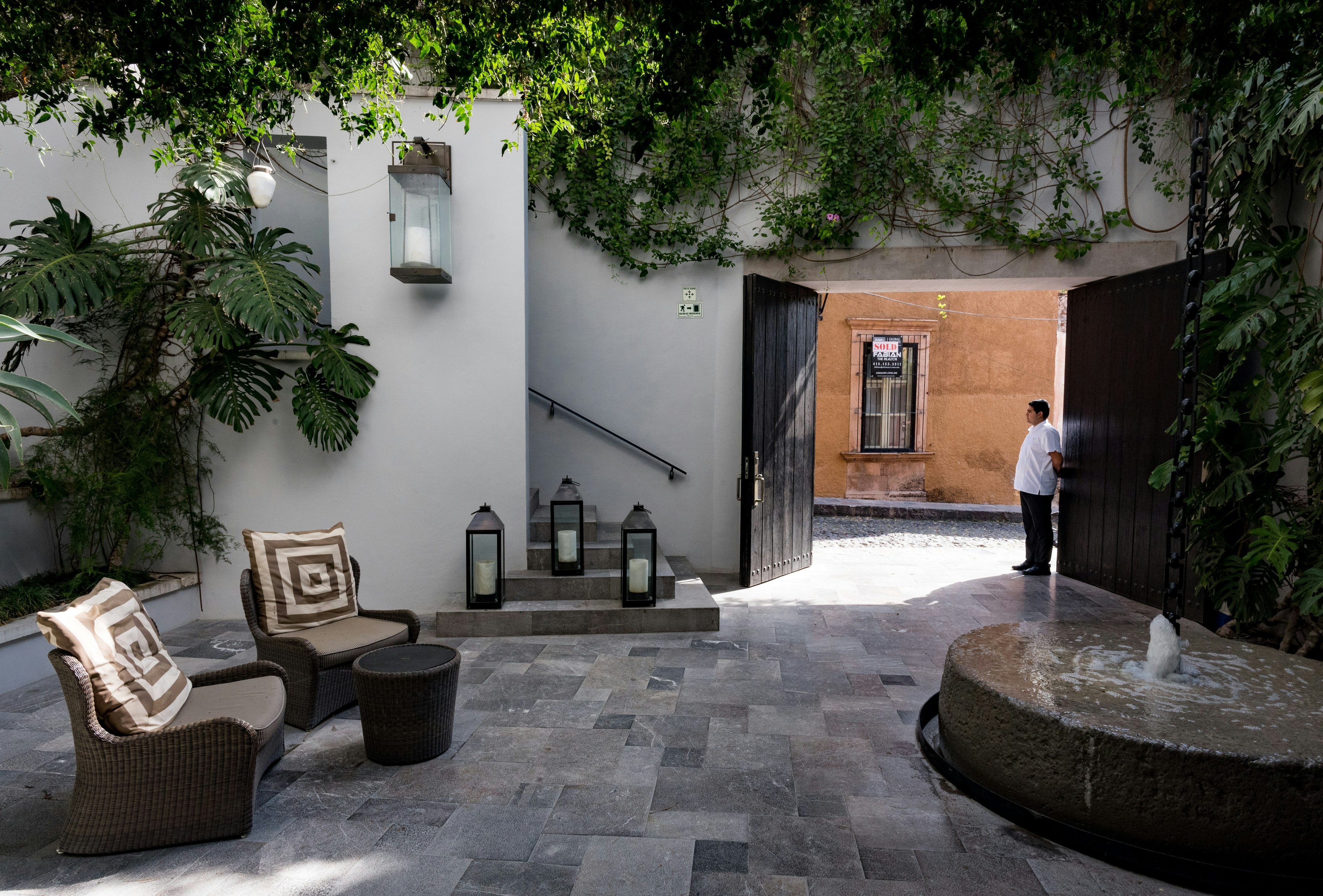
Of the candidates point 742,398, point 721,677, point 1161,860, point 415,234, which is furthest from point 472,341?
point 1161,860

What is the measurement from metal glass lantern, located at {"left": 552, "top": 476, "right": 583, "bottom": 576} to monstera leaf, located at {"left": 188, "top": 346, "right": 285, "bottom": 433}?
86.1 inches

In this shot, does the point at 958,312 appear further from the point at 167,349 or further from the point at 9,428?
the point at 9,428

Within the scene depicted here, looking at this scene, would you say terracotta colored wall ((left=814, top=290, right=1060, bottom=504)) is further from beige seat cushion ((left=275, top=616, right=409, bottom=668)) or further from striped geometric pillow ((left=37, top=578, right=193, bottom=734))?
striped geometric pillow ((left=37, top=578, right=193, bottom=734))

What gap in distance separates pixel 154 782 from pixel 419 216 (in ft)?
12.7

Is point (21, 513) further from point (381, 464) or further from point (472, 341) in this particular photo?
point (472, 341)

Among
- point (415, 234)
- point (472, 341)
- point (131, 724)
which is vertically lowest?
point (131, 724)

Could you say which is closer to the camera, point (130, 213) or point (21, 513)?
point (21, 513)

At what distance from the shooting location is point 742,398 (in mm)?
6328

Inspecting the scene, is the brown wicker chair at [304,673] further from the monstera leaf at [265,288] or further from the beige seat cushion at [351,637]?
the monstera leaf at [265,288]

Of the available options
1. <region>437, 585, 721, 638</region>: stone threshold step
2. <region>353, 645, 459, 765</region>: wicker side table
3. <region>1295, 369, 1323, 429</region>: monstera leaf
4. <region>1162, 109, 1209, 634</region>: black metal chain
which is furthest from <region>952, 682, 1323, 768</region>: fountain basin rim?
<region>437, 585, 721, 638</region>: stone threshold step

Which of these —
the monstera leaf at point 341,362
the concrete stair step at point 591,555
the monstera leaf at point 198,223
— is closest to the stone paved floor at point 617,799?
the concrete stair step at point 591,555

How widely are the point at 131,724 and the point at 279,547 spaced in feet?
4.74

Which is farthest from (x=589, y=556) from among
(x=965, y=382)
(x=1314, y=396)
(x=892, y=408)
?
(x=965, y=382)

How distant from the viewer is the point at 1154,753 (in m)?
2.46
